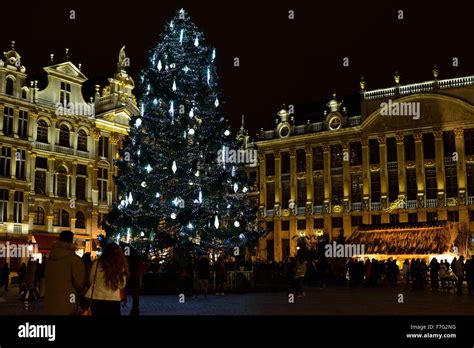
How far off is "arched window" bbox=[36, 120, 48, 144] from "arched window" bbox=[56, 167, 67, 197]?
273 centimetres

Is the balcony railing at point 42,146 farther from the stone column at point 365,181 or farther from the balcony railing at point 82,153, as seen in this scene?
the stone column at point 365,181

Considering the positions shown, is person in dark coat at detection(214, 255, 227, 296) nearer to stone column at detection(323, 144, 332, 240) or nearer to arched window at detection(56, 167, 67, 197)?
arched window at detection(56, 167, 67, 197)

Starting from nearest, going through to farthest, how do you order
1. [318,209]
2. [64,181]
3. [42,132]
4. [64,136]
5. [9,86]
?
[9,86] → [42,132] → [64,181] → [64,136] → [318,209]

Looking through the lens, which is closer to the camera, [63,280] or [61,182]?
[63,280]

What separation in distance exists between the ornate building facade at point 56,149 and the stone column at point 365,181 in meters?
20.3

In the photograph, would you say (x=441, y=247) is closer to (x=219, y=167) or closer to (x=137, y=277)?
(x=219, y=167)

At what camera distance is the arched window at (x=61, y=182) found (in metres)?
47.9

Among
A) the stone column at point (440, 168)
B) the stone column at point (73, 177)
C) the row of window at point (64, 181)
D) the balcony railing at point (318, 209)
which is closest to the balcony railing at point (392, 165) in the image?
the stone column at point (440, 168)

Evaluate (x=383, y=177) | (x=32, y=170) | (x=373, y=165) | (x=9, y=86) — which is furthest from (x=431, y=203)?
(x=9, y=86)

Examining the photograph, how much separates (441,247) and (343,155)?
15.0 metres

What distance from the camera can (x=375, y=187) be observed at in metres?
53.4

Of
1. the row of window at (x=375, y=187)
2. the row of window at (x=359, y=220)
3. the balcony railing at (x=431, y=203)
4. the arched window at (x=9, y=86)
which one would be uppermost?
the arched window at (x=9, y=86)

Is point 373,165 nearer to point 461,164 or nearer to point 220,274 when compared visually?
point 461,164

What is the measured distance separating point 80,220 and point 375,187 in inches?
968
